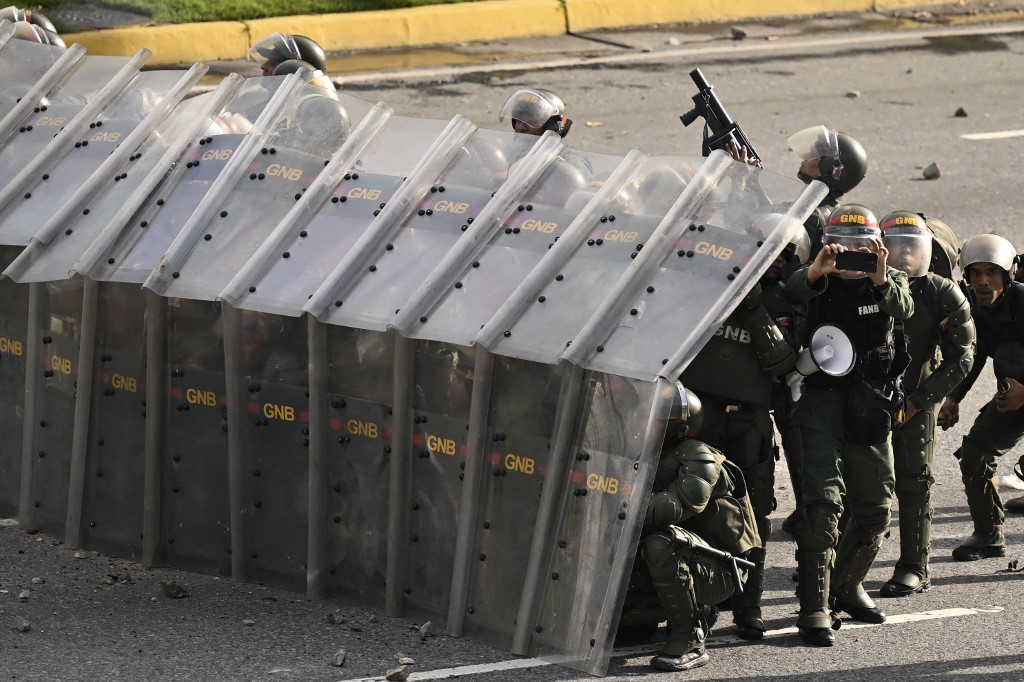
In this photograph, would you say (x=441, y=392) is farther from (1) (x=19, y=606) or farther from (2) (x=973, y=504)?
(2) (x=973, y=504)

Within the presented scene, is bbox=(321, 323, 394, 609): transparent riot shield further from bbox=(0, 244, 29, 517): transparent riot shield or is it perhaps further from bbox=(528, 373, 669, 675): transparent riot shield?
bbox=(0, 244, 29, 517): transparent riot shield

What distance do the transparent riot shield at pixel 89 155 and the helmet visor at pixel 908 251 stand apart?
11.3 ft

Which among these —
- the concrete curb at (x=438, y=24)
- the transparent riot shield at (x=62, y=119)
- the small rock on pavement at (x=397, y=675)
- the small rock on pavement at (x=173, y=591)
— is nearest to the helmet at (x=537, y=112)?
the transparent riot shield at (x=62, y=119)

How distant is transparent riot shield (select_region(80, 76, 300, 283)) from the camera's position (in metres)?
7.44

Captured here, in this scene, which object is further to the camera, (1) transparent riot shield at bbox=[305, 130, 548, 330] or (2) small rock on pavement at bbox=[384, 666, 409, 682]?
(1) transparent riot shield at bbox=[305, 130, 548, 330]

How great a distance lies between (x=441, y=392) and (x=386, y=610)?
40.1 inches

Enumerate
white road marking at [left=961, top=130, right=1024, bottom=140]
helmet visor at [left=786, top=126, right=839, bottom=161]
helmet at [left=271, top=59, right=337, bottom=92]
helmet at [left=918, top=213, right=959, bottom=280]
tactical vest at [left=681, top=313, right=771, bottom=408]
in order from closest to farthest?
tactical vest at [left=681, top=313, right=771, bottom=408]
helmet at [left=918, top=213, right=959, bottom=280]
helmet at [left=271, top=59, right=337, bottom=92]
helmet visor at [left=786, top=126, right=839, bottom=161]
white road marking at [left=961, top=130, right=1024, bottom=140]

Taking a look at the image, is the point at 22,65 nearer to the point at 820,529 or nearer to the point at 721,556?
the point at 721,556

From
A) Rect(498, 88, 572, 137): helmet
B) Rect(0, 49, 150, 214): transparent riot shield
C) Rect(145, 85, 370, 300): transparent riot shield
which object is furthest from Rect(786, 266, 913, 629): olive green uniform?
Rect(0, 49, 150, 214): transparent riot shield

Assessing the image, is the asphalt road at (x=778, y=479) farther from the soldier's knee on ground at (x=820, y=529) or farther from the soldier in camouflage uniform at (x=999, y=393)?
the soldier's knee on ground at (x=820, y=529)

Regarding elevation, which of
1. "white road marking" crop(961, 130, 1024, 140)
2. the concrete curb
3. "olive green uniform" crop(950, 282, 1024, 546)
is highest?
the concrete curb

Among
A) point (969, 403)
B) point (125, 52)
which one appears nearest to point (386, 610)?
point (969, 403)

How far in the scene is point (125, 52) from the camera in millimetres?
14562

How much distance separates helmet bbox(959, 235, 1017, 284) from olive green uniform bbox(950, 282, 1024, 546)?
Answer: 13 centimetres
